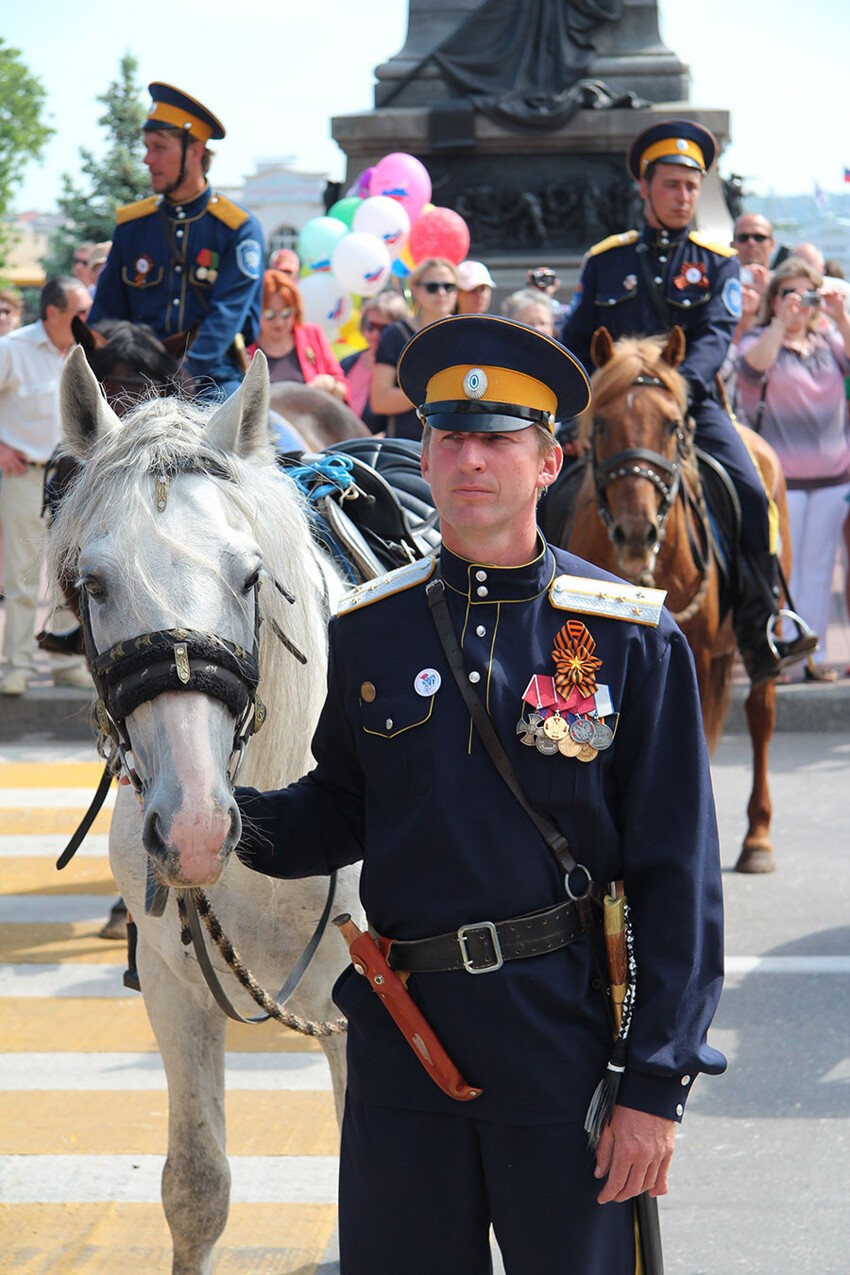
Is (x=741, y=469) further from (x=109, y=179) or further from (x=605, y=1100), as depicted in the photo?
(x=109, y=179)

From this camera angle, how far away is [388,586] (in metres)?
2.65

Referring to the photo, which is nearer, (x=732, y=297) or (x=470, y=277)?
(x=732, y=297)

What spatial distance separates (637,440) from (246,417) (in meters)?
3.72

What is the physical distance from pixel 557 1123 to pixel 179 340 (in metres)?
3.35

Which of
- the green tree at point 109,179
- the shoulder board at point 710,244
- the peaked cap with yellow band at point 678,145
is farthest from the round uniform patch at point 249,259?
the green tree at point 109,179

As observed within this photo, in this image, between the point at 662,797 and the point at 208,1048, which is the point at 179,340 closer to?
the point at 208,1048

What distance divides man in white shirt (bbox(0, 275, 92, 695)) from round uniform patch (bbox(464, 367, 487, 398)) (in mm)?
7649

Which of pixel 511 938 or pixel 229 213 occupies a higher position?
pixel 229 213

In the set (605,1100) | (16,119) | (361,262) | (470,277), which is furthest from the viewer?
(16,119)

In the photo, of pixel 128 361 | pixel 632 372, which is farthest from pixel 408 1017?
pixel 632 372

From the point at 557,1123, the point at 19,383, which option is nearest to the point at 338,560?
the point at 557,1123

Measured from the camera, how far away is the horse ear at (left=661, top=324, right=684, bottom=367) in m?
6.60

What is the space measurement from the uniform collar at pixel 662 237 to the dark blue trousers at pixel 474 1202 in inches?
216

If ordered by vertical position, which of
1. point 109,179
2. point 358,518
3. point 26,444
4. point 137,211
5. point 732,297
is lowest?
point 358,518
